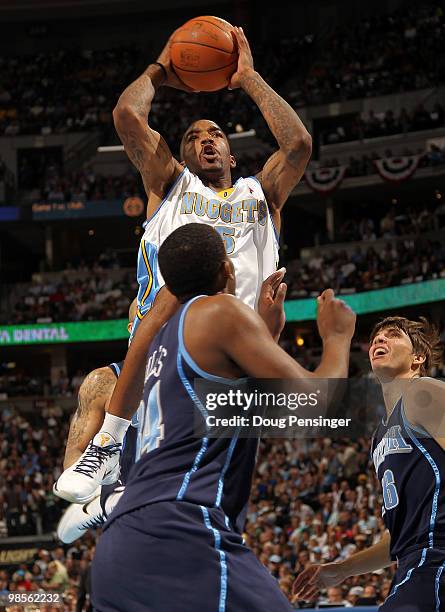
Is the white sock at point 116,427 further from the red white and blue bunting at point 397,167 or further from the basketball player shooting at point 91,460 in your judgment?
the red white and blue bunting at point 397,167

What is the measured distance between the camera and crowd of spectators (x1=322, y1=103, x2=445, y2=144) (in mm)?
27000

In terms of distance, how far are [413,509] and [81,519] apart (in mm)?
1940

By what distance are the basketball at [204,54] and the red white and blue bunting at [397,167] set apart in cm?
2147

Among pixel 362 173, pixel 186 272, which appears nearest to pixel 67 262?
pixel 362 173

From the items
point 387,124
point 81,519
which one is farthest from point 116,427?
Answer: point 387,124

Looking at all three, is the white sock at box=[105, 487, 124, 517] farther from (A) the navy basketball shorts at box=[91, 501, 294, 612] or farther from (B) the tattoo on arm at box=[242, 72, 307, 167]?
(B) the tattoo on arm at box=[242, 72, 307, 167]

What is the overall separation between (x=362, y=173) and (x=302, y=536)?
15.2 meters

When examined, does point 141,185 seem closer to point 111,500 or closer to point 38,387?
point 38,387

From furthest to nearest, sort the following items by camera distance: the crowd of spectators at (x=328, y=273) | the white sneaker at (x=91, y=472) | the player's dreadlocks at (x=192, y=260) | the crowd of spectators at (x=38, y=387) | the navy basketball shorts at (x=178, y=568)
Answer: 1. the crowd of spectators at (x=38, y=387)
2. the crowd of spectators at (x=328, y=273)
3. the white sneaker at (x=91, y=472)
4. the player's dreadlocks at (x=192, y=260)
5. the navy basketball shorts at (x=178, y=568)

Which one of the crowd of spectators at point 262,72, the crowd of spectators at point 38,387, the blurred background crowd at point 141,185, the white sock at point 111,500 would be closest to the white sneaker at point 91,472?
the white sock at point 111,500

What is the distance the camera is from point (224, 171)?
5473 millimetres

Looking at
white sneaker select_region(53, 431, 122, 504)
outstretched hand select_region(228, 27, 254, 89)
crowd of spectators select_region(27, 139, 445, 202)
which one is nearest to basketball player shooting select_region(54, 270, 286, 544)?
white sneaker select_region(53, 431, 122, 504)

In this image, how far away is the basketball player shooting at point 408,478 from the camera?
4.26 meters

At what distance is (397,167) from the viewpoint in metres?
26.5
